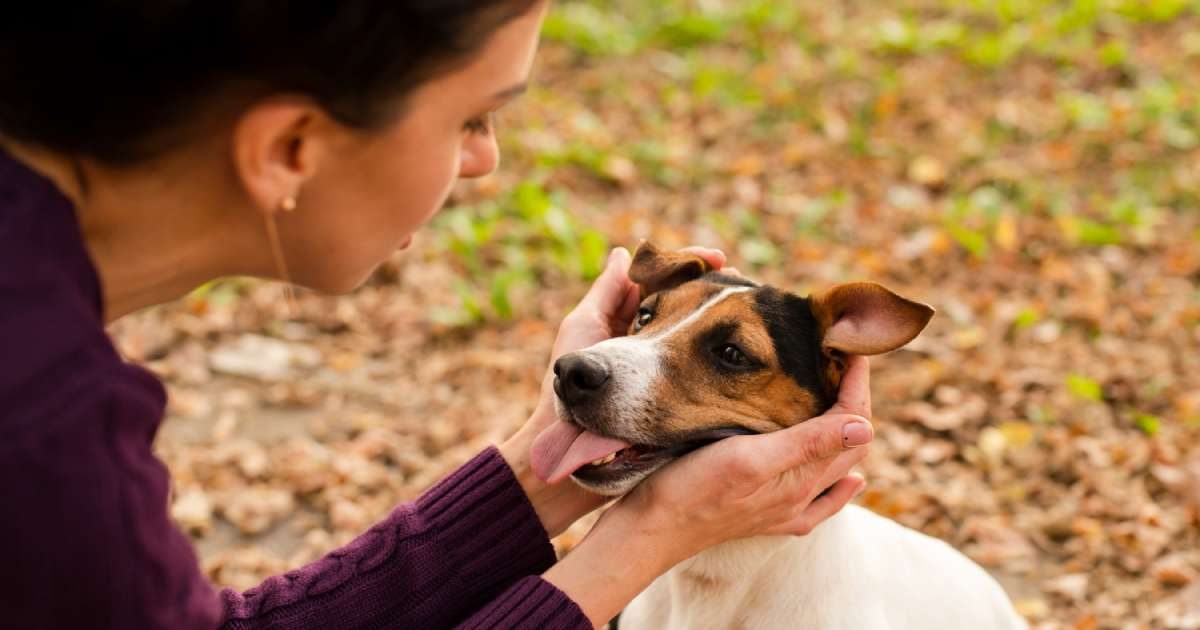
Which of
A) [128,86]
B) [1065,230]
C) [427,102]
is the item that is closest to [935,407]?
[1065,230]

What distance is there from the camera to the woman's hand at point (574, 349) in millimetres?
2883

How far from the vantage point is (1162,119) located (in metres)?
7.96

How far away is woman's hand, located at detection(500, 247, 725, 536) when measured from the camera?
2.88 m

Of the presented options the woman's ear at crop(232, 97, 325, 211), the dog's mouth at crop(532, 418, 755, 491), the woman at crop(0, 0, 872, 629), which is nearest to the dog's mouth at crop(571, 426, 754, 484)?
the dog's mouth at crop(532, 418, 755, 491)

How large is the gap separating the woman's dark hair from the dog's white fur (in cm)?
161

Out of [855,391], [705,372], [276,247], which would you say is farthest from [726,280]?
[276,247]

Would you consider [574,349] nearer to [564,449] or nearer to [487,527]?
[564,449]

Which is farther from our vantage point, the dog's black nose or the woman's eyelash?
the dog's black nose

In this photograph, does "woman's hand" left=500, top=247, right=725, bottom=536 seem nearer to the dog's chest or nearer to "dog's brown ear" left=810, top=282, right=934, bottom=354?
the dog's chest

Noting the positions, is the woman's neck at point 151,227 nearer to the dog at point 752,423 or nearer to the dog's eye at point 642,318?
the dog at point 752,423

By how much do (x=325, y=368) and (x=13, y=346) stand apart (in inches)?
163

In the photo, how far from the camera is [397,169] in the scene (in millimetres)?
1767

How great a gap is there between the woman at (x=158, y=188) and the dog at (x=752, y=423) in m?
0.81

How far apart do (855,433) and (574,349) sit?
792mm
